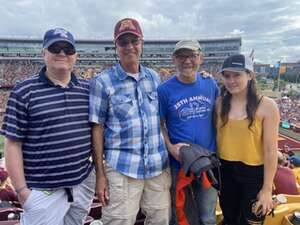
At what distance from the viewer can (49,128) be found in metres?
2.23

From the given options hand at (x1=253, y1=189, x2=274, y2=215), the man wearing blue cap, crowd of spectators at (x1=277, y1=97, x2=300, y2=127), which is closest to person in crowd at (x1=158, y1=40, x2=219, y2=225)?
hand at (x1=253, y1=189, x2=274, y2=215)

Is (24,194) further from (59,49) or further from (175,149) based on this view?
(175,149)

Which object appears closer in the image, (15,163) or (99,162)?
(15,163)

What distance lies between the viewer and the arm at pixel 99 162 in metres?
2.44

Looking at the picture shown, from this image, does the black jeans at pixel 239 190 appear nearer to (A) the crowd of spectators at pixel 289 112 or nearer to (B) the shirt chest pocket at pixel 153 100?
(B) the shirt chest pocket at pixel 153 100

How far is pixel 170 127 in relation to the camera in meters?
2.75

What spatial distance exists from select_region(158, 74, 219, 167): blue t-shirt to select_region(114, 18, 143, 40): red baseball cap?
0.50 metres

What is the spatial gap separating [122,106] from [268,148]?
1.17 m

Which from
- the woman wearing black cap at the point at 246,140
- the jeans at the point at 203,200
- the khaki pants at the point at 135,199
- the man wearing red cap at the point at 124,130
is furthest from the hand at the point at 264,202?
the man wearing red cap at the point at 124,130

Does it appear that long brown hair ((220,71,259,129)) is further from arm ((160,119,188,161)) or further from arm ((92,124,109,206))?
arm ((92,124,109,206))

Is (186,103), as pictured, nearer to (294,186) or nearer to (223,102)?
(223,102)

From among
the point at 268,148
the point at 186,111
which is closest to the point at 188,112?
the point at 186,111

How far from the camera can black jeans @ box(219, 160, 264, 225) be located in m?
2.69

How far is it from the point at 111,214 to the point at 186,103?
1.03 meters
